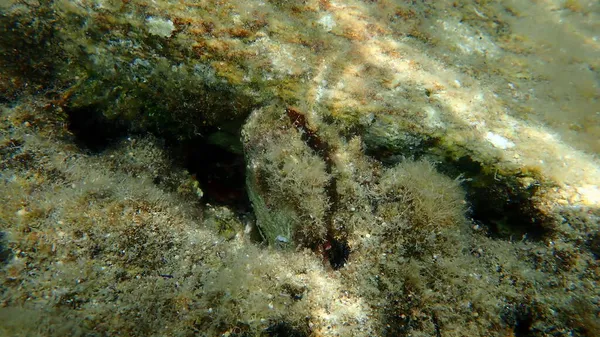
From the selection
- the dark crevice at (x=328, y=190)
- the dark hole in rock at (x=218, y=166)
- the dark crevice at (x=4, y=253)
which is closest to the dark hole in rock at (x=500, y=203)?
the dark crevice at (x=328, y=190)

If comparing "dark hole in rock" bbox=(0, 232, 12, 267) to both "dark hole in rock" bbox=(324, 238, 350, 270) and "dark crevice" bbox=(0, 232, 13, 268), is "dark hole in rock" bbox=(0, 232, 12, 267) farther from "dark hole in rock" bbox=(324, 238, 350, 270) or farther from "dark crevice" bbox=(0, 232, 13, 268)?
"dark hole in rock" bbox=(324, 238, 350, 270)

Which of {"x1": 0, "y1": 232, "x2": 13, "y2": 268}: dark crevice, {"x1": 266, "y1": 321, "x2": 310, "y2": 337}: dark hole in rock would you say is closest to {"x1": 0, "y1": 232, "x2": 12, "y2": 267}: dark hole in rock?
{"x1": 0, "y1": 232, "x2": 13, "y2": 268}: dark crevice

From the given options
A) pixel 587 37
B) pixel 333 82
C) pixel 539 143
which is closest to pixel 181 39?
pixel 333 82

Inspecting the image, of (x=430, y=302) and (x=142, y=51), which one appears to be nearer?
(x=430, y=302)

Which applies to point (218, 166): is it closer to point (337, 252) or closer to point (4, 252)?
point (337, 252)

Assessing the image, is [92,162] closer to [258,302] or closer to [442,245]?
[258,302]

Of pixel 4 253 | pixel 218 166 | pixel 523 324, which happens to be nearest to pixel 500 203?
pixel 523 324

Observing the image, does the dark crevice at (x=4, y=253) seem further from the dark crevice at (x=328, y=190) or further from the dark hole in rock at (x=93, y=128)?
the dark crevice at (x=328, y=190)
